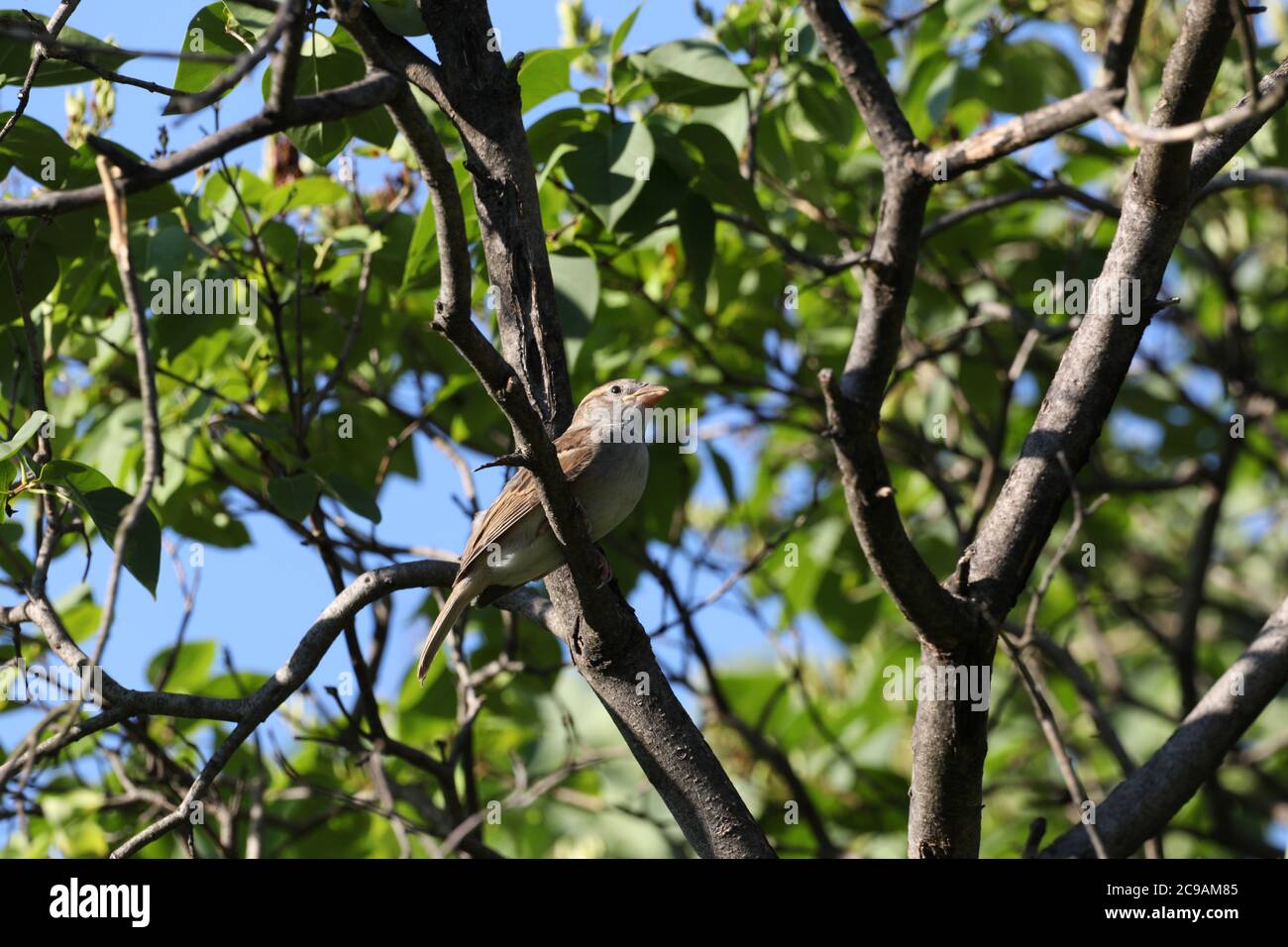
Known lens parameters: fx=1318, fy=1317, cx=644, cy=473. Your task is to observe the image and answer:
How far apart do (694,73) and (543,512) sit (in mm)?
1514

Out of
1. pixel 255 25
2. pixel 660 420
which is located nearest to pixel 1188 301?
pixel 660 420

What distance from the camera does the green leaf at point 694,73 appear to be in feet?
14.0

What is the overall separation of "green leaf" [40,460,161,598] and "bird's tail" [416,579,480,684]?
1066 mm

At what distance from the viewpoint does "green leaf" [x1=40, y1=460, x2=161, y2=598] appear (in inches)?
135

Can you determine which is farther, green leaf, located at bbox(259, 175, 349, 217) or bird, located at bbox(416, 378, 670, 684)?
green leaf, located at bbox(259, 175, 349, 217)

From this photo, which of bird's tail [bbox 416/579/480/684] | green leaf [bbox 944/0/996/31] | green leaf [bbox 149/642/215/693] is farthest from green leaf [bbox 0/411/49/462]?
green leaf [bbox 944/0/996/31]

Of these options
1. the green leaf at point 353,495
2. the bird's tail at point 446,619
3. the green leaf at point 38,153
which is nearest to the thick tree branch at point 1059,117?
the green leaf at point 353,495

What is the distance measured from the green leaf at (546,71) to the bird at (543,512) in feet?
3.67

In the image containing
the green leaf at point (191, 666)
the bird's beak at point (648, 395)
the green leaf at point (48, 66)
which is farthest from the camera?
the green leaf at point (191, 666)

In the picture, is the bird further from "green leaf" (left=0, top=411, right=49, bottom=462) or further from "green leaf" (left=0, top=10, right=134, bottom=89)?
"green leaf" (left=0, top=10, right=134, bottom=89)

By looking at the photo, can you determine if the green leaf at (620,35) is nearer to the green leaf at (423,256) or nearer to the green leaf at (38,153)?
the green leaf at (423,256)

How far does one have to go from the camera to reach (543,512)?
412 cm

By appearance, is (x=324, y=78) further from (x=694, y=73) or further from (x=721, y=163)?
(x=721, y=163)

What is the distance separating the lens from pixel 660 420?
214 inches
